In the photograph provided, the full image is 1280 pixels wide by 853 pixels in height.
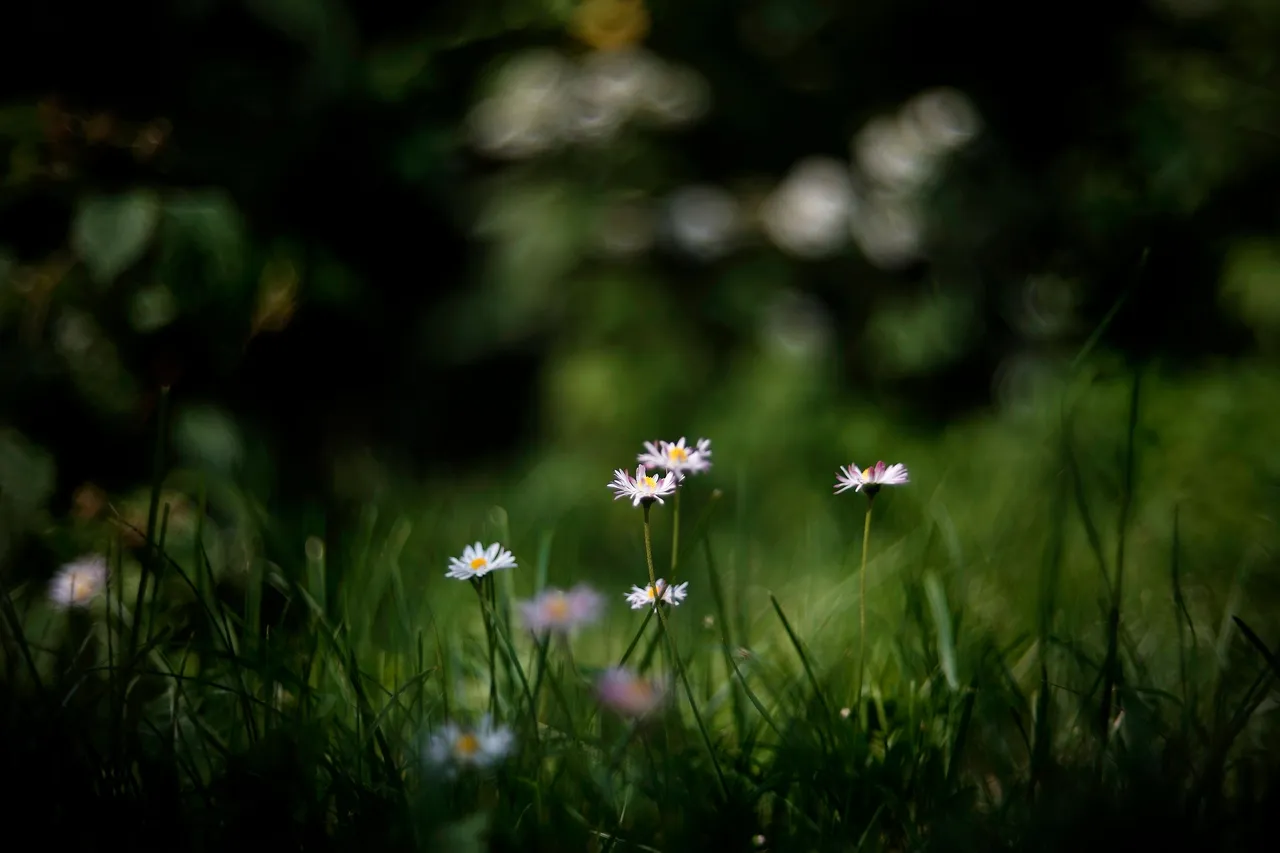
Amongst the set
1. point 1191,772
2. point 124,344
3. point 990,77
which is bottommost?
point 1191,772

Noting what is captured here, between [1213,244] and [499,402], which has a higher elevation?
[499,402]

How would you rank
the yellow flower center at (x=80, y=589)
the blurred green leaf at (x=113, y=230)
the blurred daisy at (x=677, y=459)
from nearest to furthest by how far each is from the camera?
the blurred daisy at (x=677, y=459) → the yellow flower center at (x=80, y=589) → the blurred green leaf at (x=113, y=230)

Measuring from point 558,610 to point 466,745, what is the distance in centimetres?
21

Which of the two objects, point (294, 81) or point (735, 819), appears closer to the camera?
point (735, 819)

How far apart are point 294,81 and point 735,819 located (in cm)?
161

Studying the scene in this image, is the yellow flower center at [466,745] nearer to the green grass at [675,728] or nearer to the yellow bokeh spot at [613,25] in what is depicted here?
the green grass at [675,728]

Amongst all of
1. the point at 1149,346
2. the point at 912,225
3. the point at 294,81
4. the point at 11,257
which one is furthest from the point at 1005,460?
the point at 11,257

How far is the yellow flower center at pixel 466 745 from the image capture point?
831 mm

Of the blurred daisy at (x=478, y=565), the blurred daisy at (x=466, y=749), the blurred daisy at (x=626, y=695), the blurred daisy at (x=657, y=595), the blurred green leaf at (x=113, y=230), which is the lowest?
the blurred daisy at (x=466, y=749)

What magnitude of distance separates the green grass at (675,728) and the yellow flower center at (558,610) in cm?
5

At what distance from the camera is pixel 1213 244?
7.44 ft

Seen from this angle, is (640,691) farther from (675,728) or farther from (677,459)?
(677,459)

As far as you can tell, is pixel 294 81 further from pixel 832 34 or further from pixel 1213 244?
pixel 1213 244

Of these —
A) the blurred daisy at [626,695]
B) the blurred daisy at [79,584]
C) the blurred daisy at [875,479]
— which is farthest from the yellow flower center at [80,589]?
the blurred daisy at [875,479]
